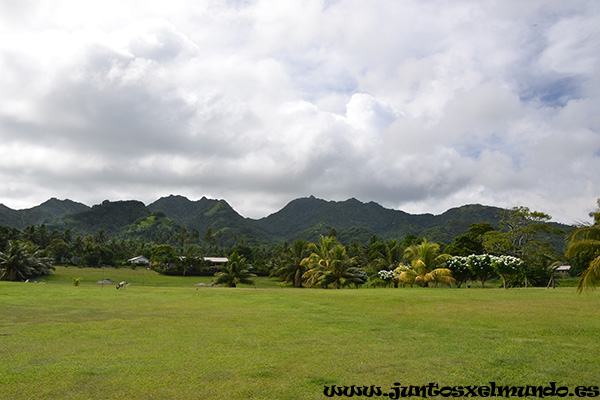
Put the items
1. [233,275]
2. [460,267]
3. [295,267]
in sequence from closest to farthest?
[460,267] → [295,267] → [233,275]

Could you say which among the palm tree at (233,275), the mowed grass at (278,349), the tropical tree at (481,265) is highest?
the tropical tree at (481,265)

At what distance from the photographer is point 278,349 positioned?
29.6ft

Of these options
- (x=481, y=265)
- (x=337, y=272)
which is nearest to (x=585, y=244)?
(x=481, y=265)

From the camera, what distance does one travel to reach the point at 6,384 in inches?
254

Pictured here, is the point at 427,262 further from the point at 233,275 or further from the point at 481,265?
the point at 233,275

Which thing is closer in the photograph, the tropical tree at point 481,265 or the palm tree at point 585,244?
the palm tree at point 585,244

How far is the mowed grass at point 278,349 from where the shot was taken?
6.61 metres

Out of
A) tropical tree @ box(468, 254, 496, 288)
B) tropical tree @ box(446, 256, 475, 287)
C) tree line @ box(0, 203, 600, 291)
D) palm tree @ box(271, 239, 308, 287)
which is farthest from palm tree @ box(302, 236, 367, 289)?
tropical tree @ box(468, 254, 496, 288)

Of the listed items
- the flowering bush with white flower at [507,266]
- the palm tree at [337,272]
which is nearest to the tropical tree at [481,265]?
the flowering bush with white flower at [507,266]

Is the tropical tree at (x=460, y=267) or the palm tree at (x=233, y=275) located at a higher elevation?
the tropical tree at (x=460, y=267)

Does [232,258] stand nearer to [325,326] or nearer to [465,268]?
[465,268]

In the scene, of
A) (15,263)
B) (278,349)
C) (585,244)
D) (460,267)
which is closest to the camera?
(278,349)

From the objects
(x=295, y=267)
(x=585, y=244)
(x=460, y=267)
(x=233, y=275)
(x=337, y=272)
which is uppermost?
(x=585, y=244)

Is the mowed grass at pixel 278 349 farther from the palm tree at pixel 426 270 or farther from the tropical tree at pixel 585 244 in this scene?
the palm tree at pixel 426 270
